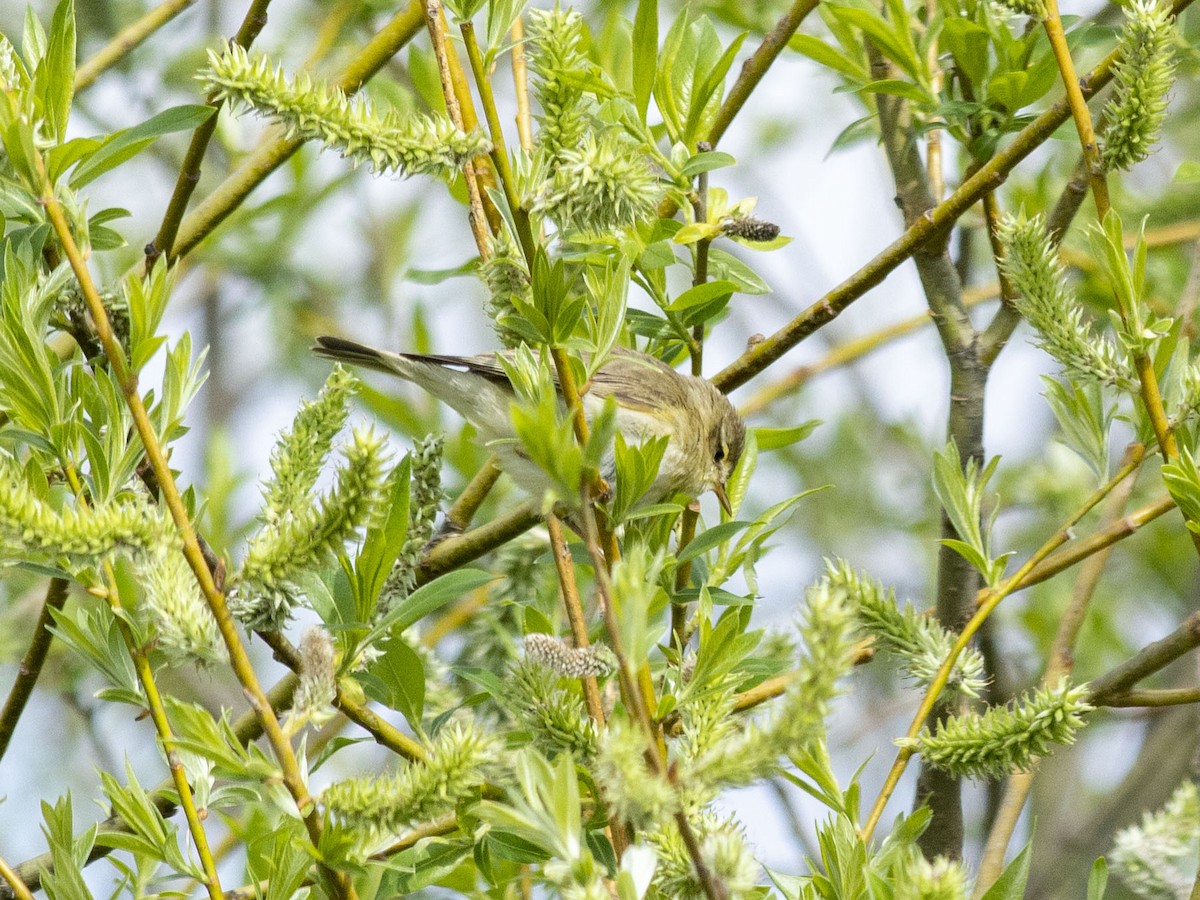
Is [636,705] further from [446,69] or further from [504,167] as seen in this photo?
[446,69]

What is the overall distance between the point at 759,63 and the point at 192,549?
4.83 feet

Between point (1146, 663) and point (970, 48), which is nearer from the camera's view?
point (1146, 663)

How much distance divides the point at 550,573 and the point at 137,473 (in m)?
1.34

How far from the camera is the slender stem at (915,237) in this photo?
6.19 ft

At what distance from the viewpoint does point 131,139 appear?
1.42 meters

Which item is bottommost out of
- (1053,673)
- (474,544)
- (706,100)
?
Result: (1053,673)

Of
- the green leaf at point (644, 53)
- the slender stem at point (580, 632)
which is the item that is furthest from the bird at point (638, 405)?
the slender stem at point (580, 632)

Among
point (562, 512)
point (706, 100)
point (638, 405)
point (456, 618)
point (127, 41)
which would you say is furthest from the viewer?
point (638, 405)

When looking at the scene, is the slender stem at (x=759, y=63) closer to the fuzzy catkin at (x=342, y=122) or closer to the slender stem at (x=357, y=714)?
the fuzzy catkin at (x=342, y=122)

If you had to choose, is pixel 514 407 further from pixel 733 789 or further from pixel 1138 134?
pixel 1138 134

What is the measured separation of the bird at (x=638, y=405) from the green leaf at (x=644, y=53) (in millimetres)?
1246

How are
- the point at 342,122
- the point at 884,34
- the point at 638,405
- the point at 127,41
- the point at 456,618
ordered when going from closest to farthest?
the point at 342,122
the point at 884,34
the point at 127,41
the point at 456,618
the point at 638,405

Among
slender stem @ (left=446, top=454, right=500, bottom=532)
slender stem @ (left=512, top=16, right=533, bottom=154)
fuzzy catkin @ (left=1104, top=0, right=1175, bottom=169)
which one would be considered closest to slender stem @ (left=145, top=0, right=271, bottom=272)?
slender stem @ (left=512, top=16, right=533, bottom=154)

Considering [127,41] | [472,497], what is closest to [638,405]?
[472,497]
